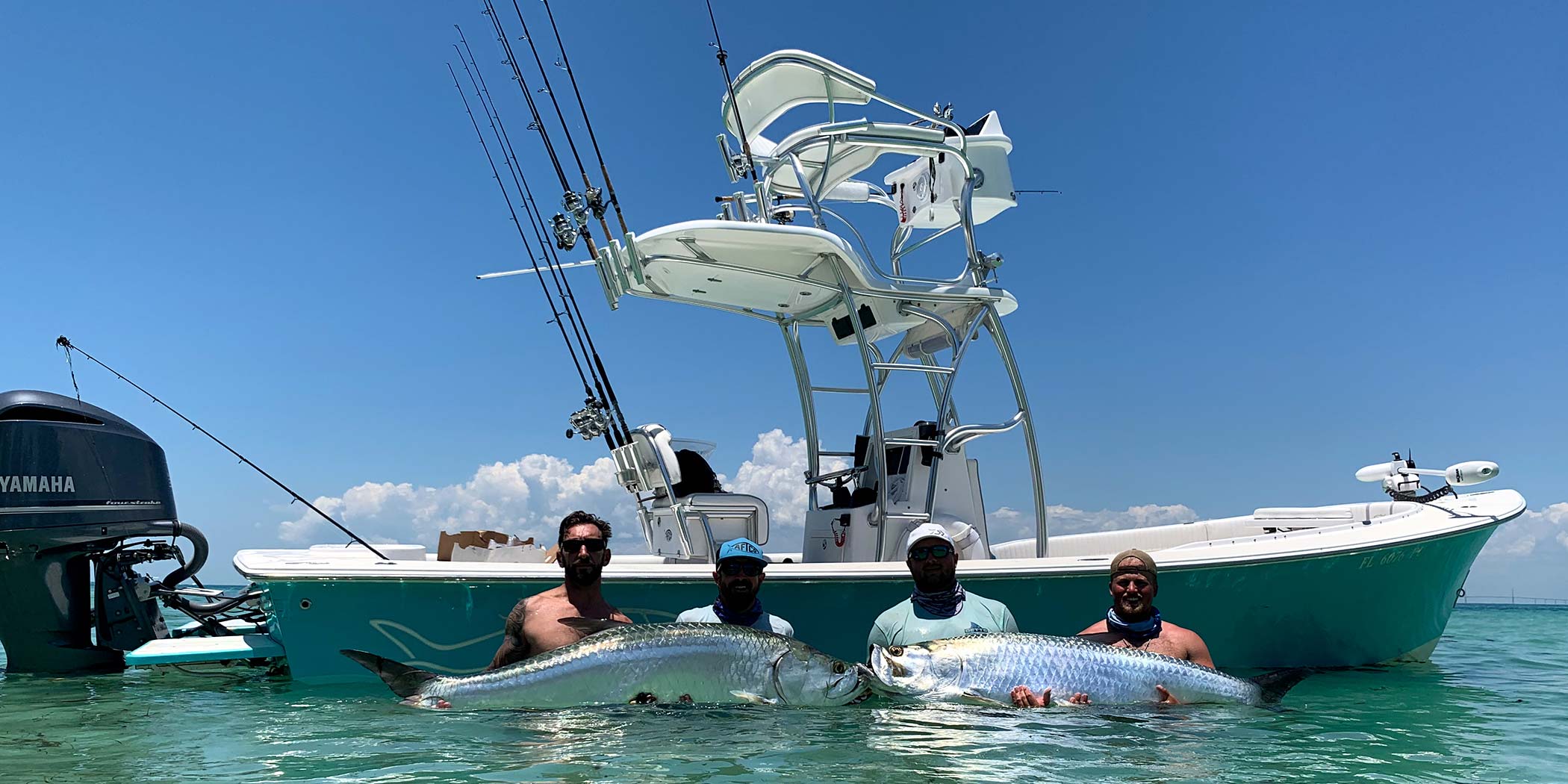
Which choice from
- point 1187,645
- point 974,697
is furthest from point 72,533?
point 1187,645

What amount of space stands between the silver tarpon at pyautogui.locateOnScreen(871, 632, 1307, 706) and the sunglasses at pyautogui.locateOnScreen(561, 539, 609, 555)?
1636 mm

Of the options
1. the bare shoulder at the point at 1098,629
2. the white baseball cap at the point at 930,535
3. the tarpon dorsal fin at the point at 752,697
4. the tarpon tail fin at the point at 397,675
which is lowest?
the tarpon dorsal fin at the point at 752,697

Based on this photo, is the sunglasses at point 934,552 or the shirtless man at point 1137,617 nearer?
the shirtless man at point 1137,617

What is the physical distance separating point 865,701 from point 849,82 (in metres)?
5.90

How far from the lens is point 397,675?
471 cm

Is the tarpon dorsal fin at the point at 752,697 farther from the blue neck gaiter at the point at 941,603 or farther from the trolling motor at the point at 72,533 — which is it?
the trolling motor at the point at 72,533

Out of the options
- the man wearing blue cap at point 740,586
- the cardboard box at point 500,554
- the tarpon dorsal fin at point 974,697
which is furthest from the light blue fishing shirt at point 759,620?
the cardboard box at point 500,554

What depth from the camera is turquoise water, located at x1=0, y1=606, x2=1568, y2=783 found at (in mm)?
3926

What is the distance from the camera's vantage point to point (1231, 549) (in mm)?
7746

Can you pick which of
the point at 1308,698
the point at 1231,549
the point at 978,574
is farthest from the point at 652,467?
the point at 1308,698

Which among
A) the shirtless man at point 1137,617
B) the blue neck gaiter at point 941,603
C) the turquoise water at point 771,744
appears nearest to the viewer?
the turquoise water at point 771,744

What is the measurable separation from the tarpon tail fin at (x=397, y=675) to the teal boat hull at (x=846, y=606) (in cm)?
217

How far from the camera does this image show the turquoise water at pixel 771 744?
12.9 feet

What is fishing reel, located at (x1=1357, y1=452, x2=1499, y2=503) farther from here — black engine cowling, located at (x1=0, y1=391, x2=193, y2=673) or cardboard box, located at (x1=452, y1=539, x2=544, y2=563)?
black engine cowling, located at (x1=0, y1=391, x2=193, y2=673)
